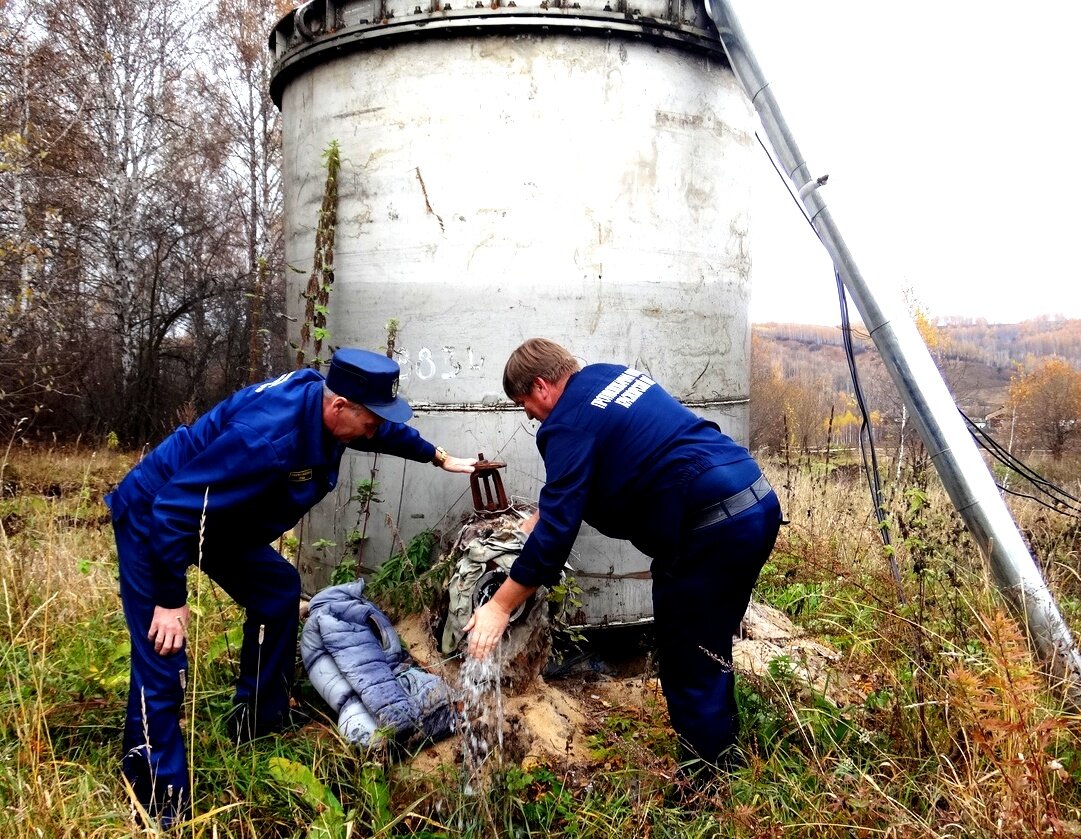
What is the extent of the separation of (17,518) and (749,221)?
5727 mm

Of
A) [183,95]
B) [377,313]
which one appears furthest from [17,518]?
[183,95]

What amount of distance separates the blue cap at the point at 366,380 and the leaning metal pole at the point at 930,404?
2.34 m

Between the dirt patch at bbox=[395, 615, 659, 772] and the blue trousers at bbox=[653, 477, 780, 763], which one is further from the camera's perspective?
the dirt patch at bbox=[395, 615, 659, 772]

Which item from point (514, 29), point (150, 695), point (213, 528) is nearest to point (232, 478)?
point (213, 528)

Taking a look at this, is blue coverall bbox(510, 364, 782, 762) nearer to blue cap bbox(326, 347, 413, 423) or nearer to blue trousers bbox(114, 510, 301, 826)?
blue cap bbox(326, 347, 413, 423)

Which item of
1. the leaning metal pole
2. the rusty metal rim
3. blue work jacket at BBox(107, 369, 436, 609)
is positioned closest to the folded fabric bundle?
blue work jacket at BBox(107, 369, 436, 609)

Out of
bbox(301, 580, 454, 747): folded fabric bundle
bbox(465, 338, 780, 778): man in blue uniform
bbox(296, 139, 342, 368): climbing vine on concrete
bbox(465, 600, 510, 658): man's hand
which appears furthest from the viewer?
bbox(296, 139, 342, 368): climbing vine on concrete

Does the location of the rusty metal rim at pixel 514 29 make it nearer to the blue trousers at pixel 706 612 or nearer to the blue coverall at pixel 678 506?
the blue coverall at pixel 678 506

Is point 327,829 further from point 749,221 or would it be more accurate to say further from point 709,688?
point 749,221

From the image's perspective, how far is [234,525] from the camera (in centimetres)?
316

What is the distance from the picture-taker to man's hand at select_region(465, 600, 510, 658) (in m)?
2.72

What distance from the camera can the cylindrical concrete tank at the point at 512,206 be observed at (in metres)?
3.76

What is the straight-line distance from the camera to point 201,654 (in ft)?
12.0

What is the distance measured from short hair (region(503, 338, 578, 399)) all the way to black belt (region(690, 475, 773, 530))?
74 centimetres
